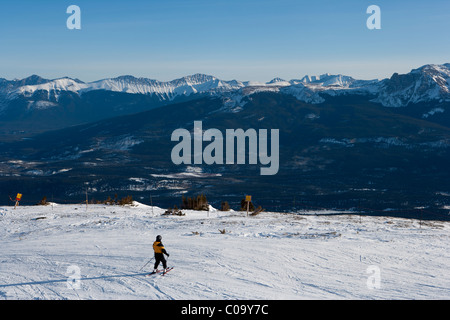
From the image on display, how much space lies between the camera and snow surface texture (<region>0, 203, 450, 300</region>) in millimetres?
15344

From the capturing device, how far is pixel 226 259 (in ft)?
62.5

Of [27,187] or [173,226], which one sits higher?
[173,226]

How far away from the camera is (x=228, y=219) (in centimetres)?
3152

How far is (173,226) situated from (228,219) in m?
4.82

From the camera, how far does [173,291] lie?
592 inches

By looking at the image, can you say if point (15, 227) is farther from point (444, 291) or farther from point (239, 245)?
point (444, 291)

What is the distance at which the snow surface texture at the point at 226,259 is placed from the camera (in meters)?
15.3

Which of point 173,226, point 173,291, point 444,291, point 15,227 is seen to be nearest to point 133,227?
point 173,226
